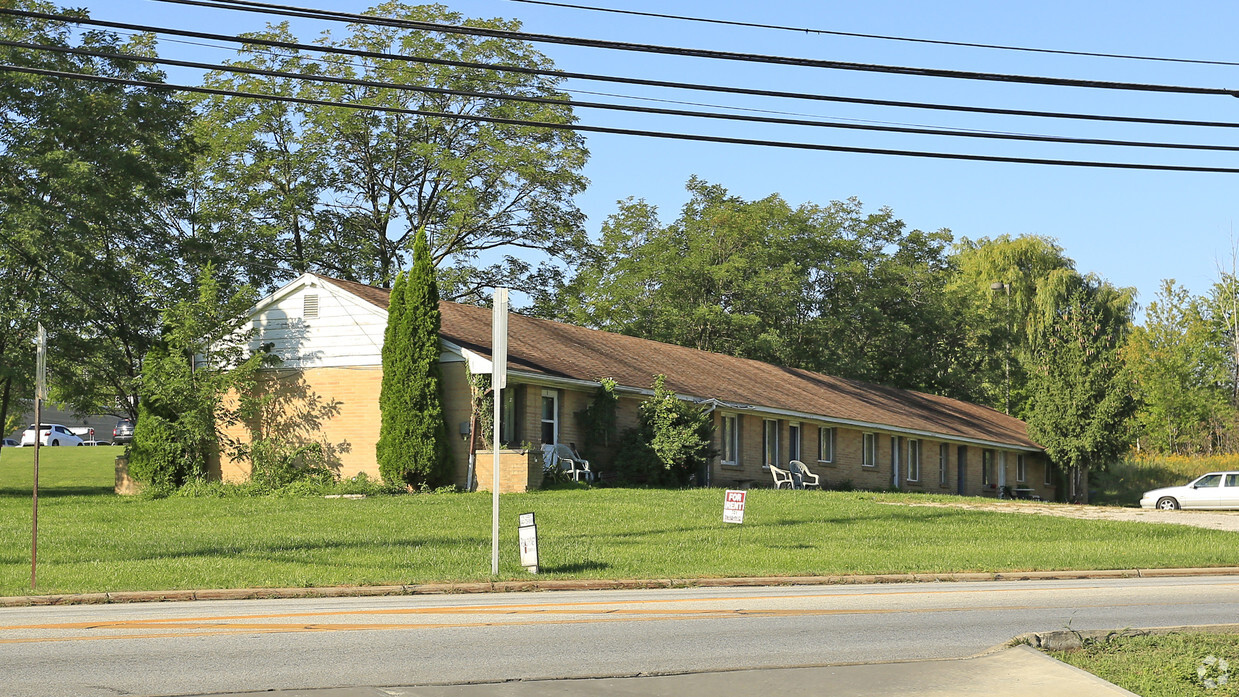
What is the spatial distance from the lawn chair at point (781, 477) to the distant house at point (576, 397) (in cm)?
53

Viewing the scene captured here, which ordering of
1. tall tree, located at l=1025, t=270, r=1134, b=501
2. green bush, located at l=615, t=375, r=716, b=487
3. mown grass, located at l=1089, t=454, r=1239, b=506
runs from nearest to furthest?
green bush, located at l=615, t=375, r=716, b=487 → tall tree, located at l=1025, t=270, r=1134, b=501 → mown grass, located at l=1089, t=454, r=1239, b=506

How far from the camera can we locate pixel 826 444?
42.2m

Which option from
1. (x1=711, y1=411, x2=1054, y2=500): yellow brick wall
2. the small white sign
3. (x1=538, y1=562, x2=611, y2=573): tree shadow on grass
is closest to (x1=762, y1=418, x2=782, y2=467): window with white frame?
(x1=711, y1=411, x2=1054, y2=500): yellow brick wall

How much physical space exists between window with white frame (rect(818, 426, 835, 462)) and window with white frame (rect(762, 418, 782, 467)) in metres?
2.81

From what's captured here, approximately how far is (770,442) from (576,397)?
9047 millimetres

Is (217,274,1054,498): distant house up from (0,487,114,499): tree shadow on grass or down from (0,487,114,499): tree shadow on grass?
up

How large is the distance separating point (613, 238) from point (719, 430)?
24263 millimetres

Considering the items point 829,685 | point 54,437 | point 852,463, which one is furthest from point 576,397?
point 54,437

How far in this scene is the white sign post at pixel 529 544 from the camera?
53.8 feet

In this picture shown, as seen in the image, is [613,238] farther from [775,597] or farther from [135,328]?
[775,597]

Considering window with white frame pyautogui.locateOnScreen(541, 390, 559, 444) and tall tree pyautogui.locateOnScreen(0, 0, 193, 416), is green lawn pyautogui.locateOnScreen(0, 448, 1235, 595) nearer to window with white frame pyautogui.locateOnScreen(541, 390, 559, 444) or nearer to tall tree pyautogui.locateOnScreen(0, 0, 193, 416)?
window with white frame pyautogui.locateOnScreen(541, 390, 559, 444)

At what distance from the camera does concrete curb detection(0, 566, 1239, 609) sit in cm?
1452

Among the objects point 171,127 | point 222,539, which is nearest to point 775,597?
point 222,539

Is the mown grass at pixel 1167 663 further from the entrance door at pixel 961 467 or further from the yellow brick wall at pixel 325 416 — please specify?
the entrance door at pixel 961 467
